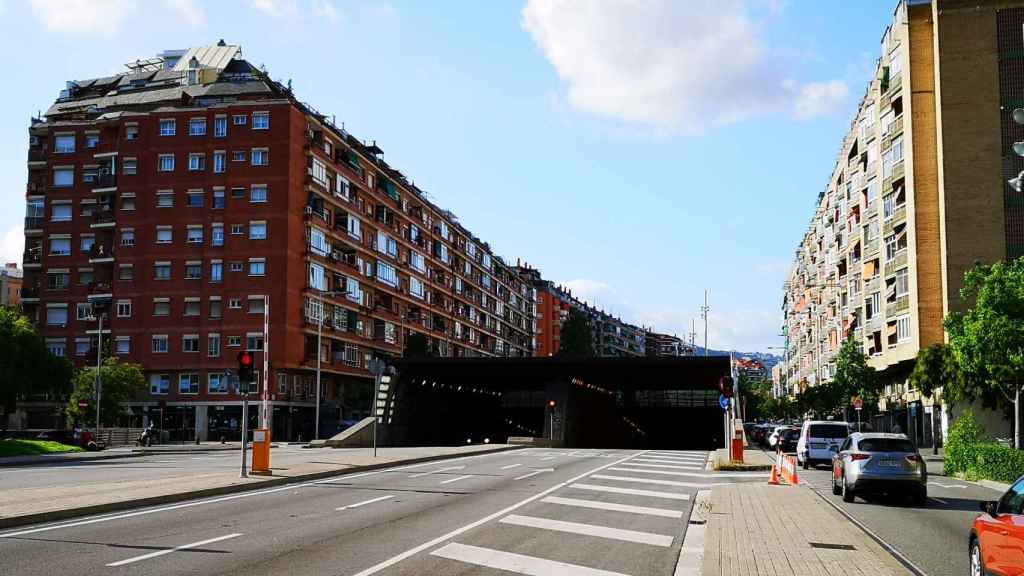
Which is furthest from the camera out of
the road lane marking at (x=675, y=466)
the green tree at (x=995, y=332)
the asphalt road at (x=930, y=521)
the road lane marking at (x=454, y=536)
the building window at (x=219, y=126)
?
the building window at (x=219, y=126)

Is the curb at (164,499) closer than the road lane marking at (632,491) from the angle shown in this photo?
Yes

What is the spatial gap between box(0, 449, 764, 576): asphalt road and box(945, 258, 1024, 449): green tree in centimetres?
1605

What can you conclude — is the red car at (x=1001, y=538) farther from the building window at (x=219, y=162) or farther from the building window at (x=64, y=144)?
the building window at (x=64, y=144)

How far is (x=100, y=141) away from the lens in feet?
248

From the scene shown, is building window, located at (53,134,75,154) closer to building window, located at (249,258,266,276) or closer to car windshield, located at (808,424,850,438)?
building window, located at (249,258,266,276)

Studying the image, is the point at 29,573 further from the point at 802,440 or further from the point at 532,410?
the point at 532,410

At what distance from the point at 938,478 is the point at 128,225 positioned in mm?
61241

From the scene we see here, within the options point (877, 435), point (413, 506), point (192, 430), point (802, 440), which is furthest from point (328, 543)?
point (192, 430)

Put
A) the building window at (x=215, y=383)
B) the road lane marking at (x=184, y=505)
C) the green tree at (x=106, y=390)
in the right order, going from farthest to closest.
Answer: the building window at (x=215, y=383) → the green tree at (x=106, y=390) → the road lane marking at (x=184, y=505)

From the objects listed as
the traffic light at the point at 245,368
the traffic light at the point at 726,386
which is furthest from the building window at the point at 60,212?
the traffic light at the point at 726,386

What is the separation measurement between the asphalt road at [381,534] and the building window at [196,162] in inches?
2170

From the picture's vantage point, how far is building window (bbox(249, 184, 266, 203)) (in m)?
70.6

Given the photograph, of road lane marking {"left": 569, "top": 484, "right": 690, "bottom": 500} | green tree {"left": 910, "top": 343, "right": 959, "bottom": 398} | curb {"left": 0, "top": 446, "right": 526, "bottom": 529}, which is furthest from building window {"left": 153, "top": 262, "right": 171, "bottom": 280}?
road lane marking {"left": 569, "top": 484, "right": 690, "bottom": 500}

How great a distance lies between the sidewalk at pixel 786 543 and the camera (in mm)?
10258
